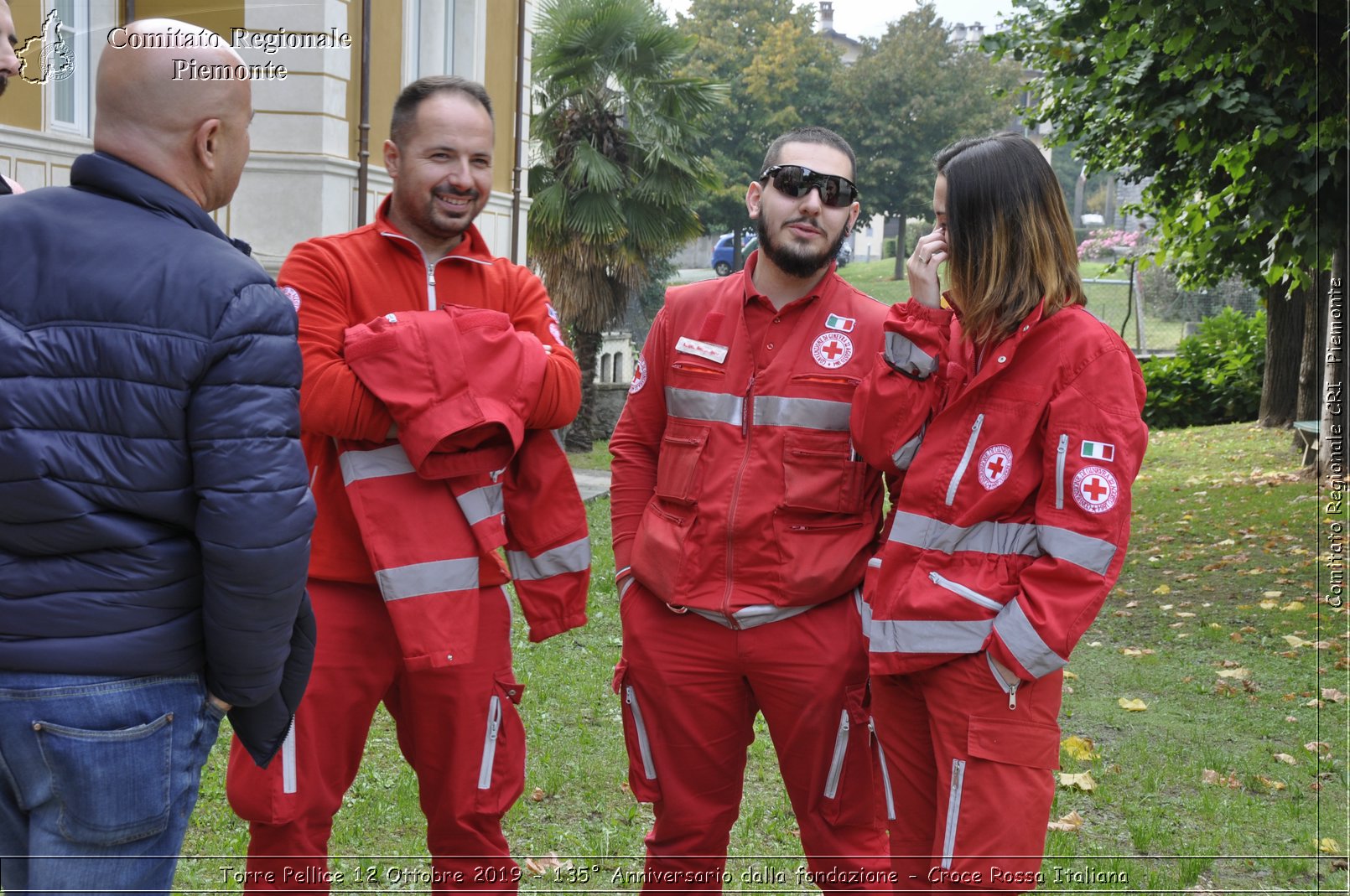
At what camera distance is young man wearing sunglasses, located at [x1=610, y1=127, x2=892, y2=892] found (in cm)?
337

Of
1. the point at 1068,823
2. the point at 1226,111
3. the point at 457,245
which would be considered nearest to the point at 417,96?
the point at 457,245

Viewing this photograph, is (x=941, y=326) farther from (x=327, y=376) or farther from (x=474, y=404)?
(x=327, y=376)

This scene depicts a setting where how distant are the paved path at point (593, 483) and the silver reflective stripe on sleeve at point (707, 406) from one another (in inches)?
445

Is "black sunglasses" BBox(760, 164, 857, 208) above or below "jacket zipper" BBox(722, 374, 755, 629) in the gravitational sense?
above

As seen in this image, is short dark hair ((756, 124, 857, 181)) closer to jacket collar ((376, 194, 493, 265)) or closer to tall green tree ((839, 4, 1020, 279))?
jacket collar ((376, 194, 493, 265))

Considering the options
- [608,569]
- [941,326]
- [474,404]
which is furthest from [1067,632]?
[608,569]

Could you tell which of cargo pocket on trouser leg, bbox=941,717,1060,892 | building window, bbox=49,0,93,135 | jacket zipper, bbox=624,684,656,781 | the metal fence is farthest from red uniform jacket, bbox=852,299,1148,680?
the metal fence

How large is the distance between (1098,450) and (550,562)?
5.05 ft

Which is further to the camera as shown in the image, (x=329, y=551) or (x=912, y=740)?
(x=329, y=551)

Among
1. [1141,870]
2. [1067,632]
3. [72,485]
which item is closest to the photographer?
[72,485]

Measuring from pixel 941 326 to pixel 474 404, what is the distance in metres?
1.20

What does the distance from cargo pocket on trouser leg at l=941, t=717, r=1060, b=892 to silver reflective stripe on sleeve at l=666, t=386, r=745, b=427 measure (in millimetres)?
1152

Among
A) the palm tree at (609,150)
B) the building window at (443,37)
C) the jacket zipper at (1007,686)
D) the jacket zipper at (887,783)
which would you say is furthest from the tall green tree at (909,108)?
the jacket zipper at (1007,686)

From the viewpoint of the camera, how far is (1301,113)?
9523 millimetres
